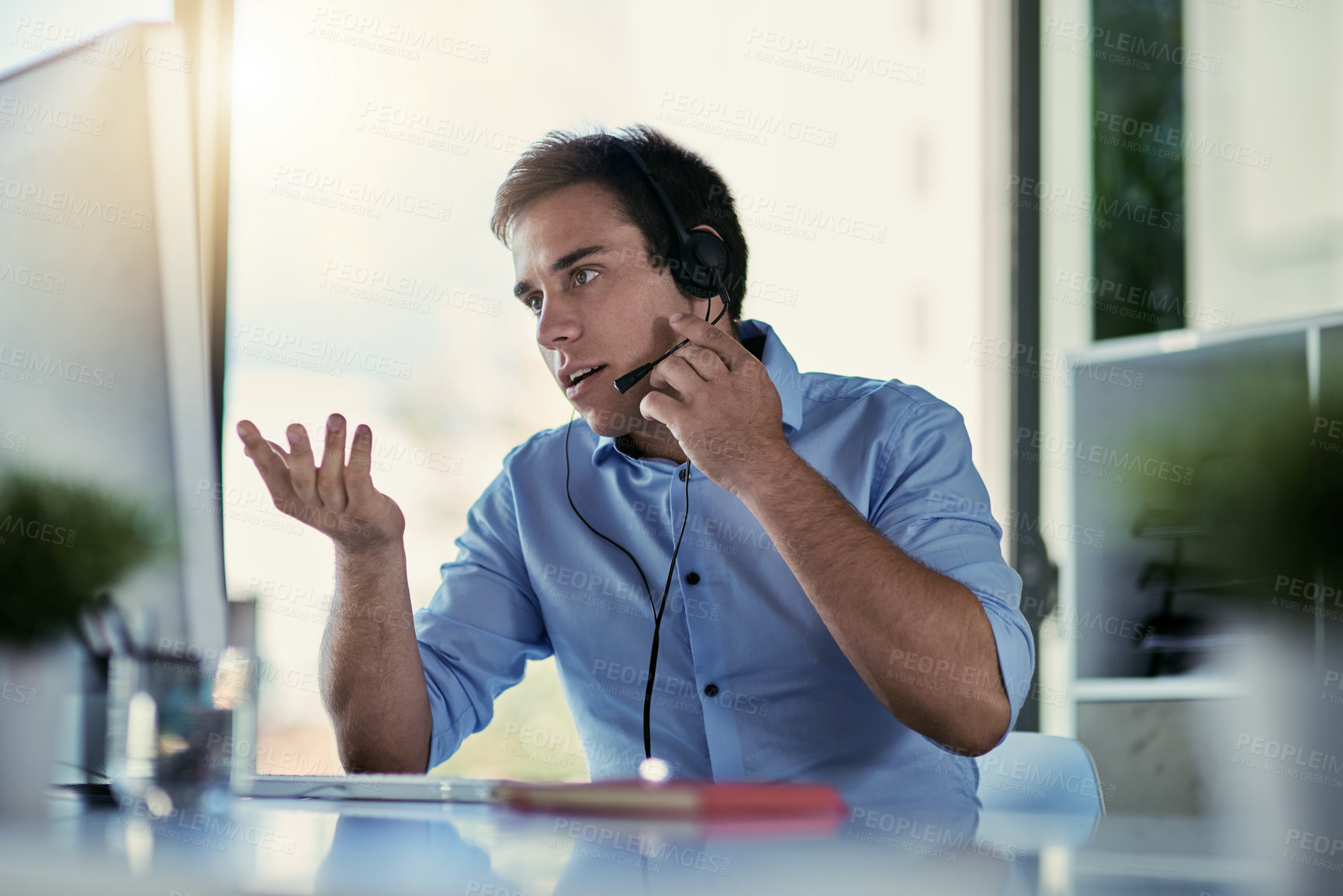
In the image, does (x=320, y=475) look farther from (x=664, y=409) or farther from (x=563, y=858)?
(x=563, y=858)

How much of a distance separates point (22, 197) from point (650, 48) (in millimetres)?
1502

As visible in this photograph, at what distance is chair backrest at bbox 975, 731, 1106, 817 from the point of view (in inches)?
47.8

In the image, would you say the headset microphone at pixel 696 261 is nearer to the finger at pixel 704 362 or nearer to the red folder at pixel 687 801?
the finger at pixel 704 362

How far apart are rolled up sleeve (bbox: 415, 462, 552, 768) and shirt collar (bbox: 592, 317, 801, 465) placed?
6.8 inches

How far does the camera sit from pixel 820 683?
1.30m

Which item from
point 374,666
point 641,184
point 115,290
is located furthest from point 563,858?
point 115,290

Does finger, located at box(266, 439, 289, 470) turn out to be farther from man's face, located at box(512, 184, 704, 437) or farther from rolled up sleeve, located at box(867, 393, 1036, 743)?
rolled up sleeve, located at box(867, 393, 1036, 743)

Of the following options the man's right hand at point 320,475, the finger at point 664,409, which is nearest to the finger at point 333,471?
the man's right hand at point 320,475

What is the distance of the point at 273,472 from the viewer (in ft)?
3.66

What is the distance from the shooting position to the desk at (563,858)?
1.36 ft

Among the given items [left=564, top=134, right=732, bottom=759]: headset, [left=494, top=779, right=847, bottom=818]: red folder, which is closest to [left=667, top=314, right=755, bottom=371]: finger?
[left=564, top=134, right=732, bottom=759]: headset

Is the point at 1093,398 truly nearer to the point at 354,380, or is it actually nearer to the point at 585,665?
A: the point at 585,665

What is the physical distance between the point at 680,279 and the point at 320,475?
61cm

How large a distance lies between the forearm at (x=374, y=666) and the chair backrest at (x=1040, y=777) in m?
0.71
